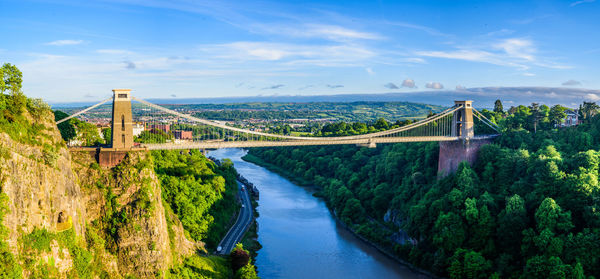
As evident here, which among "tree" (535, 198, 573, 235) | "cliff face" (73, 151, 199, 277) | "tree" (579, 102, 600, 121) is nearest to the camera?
"cliff face" (73, 151, 199, 277)

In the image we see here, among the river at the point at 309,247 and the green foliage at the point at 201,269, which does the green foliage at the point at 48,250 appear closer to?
the green foliage at the point at 201,269

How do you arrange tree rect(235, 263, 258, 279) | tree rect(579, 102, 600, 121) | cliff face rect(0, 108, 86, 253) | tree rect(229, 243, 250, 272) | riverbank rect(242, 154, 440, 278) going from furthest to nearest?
tree rect(579, 102, 600, 121) < riverbank rect(242, 154, 440, 278) < tree rect(229, 243, 250, 272) < tree rect(235, 263, 258, 279) < cliff face rect(0, 108, 86, 253)

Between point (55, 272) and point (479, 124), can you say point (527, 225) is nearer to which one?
point (479, 124)

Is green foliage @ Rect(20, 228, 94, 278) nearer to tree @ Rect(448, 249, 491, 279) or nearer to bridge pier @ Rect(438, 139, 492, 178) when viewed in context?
tree @ Rect(448, 249, 491, 279)

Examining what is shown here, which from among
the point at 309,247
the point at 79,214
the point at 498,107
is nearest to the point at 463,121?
the point at 309,247

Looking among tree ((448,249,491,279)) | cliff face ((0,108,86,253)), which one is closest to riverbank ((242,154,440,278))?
tree ((448,249,491,279))

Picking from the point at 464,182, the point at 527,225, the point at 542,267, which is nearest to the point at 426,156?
the point at 464,182

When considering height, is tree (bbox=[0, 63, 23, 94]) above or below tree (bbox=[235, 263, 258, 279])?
above

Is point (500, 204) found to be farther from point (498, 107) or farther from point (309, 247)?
point (498, 107)
